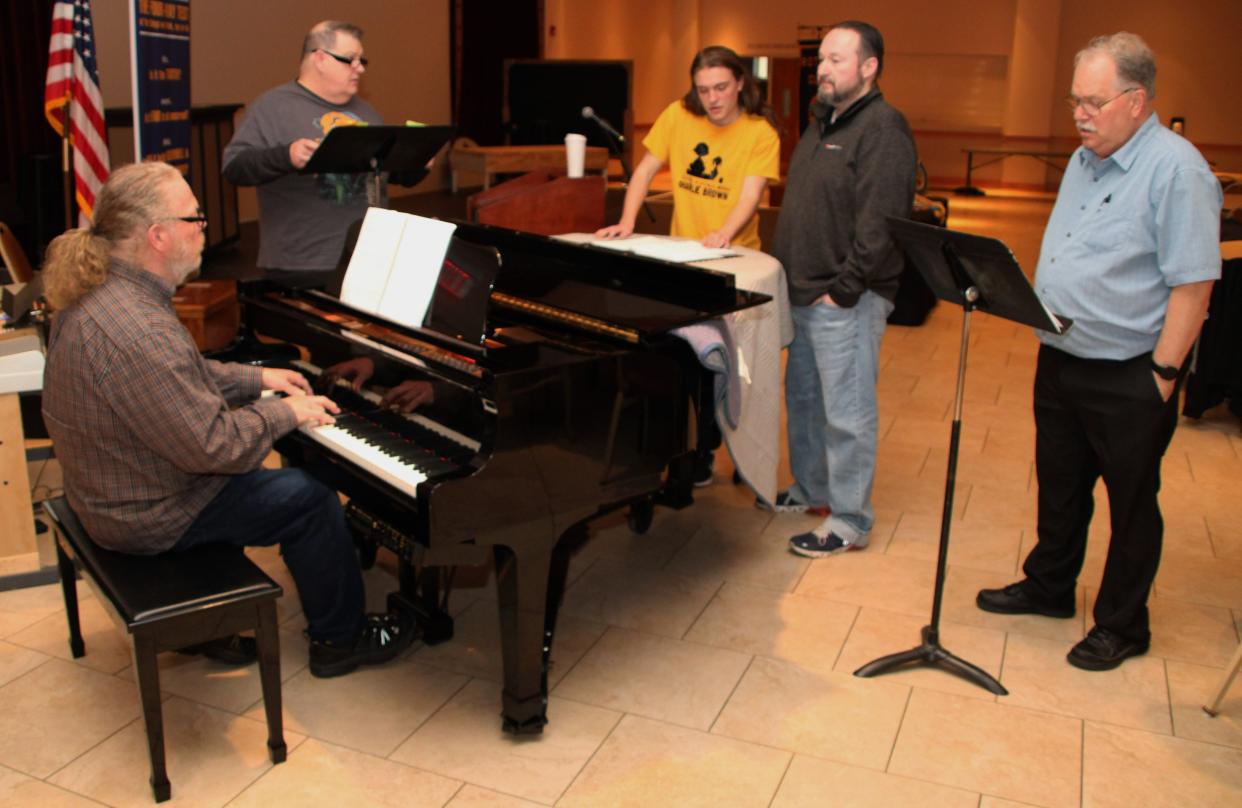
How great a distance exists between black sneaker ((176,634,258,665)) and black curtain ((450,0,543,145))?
9915mm

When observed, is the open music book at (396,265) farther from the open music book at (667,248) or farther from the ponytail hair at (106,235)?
the open music book at (667,248)

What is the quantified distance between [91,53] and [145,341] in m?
2.99

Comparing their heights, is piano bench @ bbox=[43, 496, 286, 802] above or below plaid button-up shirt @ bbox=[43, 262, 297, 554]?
below

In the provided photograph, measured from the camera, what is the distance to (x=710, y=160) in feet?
12.6

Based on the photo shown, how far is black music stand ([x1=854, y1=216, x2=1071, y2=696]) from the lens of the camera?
8.50 ft

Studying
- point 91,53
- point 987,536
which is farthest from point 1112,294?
point 91,53

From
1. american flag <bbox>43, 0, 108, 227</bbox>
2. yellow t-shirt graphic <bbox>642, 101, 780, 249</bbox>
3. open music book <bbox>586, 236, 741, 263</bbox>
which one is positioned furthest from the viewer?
american flag <bbox>43, 0, 108, 227</bbox>

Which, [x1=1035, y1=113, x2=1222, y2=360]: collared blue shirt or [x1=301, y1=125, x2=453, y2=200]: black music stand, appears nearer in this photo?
[x1=1035, y1=113, x2=1222, y2=360]: collared blue shirt

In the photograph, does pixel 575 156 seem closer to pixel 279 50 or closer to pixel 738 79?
pixel 738 79

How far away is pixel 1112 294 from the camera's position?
9.08ft

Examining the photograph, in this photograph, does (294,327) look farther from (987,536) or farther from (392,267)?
(987,536)

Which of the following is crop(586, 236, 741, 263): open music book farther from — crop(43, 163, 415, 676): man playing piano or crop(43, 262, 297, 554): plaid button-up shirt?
crop(43, 262, 297, 554): plaid button-up shirt

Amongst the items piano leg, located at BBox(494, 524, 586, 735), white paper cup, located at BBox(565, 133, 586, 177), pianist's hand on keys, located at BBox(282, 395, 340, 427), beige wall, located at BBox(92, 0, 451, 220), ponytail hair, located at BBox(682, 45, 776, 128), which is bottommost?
piano leg, located at BBox(494, 524, 586, 735)

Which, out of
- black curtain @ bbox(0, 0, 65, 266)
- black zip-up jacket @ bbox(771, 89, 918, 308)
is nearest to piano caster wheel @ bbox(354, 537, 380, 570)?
black zip-up jacket @ bbox(771, 89, 918, 308)
